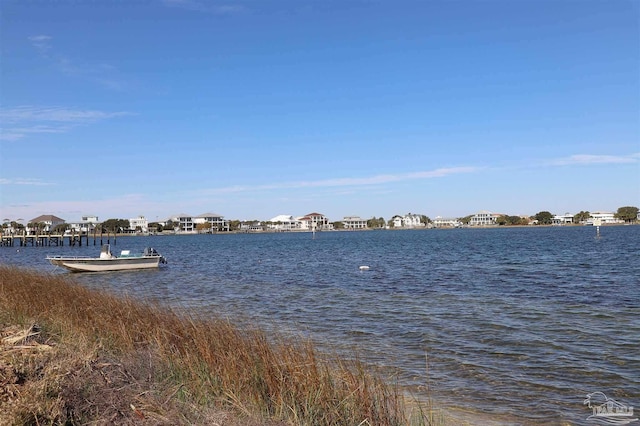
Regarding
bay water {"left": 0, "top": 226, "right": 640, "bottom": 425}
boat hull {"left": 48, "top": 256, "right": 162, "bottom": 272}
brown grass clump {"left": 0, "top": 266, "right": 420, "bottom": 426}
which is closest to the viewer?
→ brown grass clump {"left": 0, "top": 266, "right": 420, "bottom": 426}

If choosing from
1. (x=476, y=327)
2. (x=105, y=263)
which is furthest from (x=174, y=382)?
(x=105, y=263)

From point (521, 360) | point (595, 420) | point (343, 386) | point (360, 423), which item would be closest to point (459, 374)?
point (521, 360)

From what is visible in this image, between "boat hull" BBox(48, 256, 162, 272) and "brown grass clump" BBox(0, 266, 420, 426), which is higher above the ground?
"brown grass clump" BBox(0, 266, 420, 426)

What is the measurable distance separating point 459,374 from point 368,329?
195 inches

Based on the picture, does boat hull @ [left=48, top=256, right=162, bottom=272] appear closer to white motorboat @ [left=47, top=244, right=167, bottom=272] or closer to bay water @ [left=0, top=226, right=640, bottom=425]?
white motorboat @ [left=47, top=244, right=167, bottom=272]

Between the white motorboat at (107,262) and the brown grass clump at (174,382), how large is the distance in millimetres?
32475

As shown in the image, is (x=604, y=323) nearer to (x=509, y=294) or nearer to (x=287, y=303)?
(x=509, y=294)

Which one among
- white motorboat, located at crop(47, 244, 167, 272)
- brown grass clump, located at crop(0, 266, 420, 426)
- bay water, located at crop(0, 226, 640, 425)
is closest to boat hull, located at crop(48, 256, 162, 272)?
white motorboat, located at crop(47, 244, 167, 272)

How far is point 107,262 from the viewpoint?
40406 millimetres

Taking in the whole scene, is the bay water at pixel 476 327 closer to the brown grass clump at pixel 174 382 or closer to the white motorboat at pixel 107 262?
the brown grass clump at pixel 174 382

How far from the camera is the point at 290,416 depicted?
5691 millimetres

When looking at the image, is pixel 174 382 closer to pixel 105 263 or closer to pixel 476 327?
pixel 476 327

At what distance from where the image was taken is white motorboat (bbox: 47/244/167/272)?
39.3 metres

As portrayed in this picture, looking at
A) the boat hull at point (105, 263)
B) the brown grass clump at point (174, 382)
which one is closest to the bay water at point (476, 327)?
the brown grass clump at point (174, 382)
